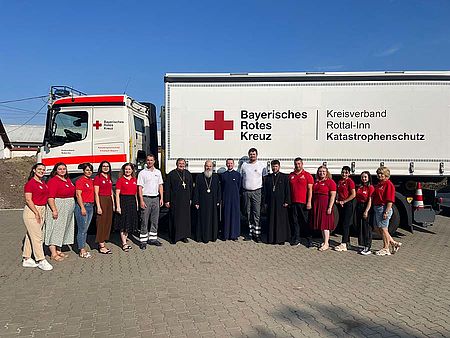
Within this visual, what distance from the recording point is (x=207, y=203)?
295 inches

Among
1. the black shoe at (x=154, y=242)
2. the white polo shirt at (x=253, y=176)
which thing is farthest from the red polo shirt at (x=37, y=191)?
the white polo shirt at (x=253, y=176)

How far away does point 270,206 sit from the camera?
7.37 m

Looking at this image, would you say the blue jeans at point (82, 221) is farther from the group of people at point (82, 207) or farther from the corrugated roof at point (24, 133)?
the corrugated roof at point (24, 133)

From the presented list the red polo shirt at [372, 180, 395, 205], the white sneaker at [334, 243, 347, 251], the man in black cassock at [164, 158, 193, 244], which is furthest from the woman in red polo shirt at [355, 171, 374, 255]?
the man in black cassock at [164, 158, 193, 244]

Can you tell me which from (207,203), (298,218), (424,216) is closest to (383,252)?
(298,218)

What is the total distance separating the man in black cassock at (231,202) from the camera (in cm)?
753

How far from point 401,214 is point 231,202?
11.3 feet

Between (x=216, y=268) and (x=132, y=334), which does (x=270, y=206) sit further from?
(x=132, y=334)

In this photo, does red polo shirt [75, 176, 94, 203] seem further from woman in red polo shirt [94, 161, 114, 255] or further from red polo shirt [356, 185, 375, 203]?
red polo shirt [356, 185, 375, 203]

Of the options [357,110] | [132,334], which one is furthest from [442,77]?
[132,334]

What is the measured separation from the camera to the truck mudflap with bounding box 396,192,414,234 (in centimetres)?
759

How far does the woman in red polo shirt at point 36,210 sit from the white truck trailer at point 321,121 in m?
2.74

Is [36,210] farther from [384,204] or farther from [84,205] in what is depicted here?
[384,204]

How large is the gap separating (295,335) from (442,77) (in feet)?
20.8
